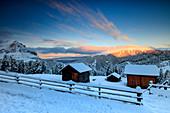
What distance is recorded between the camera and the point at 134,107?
6785 millimetres

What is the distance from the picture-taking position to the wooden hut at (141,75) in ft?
77.0

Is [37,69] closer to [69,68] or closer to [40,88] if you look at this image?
[69,68]

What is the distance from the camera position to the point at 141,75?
79.0 ft

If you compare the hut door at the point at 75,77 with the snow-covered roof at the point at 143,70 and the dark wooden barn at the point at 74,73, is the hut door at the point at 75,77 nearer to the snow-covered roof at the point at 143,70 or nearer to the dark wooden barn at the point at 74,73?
the dark wooden barn at the point at 74,73

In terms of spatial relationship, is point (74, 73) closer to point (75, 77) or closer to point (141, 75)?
point (75, 77)

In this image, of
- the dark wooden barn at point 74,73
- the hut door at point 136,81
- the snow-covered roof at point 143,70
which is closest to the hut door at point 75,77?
the dark wooden barn at point 74,73

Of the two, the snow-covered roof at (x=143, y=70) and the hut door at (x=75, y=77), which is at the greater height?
the snow-covered roof at (x=143, y=70)

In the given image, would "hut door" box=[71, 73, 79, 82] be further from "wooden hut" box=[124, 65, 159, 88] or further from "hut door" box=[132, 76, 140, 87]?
"hut door" box=[132, 76, 140, 87]

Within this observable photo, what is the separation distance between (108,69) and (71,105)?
61967mm

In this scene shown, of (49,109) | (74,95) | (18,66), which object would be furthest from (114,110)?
(18,66)

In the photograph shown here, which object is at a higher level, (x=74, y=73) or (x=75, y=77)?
(x=74, y=73)

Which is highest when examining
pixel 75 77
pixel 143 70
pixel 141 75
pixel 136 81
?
pixel 143 70

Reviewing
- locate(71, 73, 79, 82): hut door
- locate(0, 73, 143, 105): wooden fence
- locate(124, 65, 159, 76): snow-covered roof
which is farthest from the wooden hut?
locate(0, 73, 143, 105): wooden fence

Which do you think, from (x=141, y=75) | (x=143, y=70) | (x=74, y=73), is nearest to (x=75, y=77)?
(x=74, y=73)
